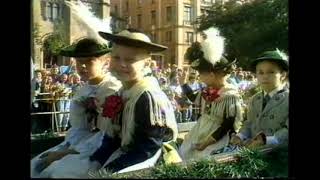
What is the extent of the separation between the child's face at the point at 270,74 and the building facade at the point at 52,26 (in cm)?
101

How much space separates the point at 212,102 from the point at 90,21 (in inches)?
35.5

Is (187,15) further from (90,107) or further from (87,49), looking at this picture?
(90,107)

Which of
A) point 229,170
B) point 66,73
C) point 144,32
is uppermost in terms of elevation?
point 144,32

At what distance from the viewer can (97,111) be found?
321cm

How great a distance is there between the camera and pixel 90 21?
10.7 feet

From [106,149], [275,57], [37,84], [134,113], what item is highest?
[275,57]

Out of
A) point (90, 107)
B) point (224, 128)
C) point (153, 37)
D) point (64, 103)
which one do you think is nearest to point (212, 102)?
point (224, 128)

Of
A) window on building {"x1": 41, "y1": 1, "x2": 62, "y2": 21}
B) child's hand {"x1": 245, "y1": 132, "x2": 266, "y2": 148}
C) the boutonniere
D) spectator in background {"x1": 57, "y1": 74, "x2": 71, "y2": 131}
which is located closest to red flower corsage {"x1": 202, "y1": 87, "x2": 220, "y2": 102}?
child's hand {"x1": 245, "y1": 132, "x2": 266, "y2": 148}

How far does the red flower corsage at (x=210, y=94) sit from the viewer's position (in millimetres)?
3465

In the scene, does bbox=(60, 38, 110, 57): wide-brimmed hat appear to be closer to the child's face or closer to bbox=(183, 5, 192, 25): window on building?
bbox=(183, 5, 192, 25): window on building

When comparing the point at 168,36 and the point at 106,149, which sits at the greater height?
the point at 168,36
